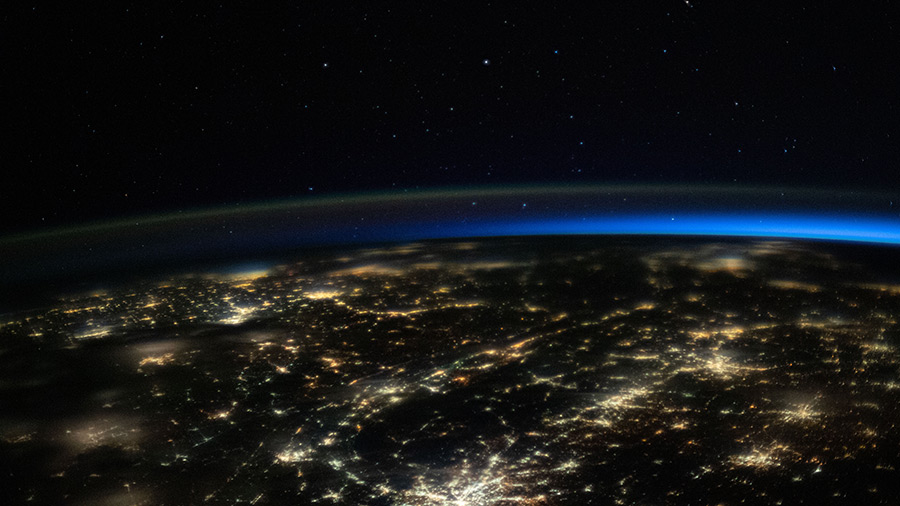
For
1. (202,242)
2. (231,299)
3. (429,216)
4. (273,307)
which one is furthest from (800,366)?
(429,216)

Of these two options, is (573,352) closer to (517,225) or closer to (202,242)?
(202,242)

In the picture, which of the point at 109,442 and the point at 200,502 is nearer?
the point at 200,502

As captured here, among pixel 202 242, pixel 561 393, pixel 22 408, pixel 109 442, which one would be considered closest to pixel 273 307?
pixel 22 408

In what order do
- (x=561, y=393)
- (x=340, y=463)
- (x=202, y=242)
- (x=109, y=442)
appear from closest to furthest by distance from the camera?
(x=340, y=463) → (x=109, y=442) → (x=561, y=393) → (x=202, y=242)

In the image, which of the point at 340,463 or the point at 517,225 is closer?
the point at 340,463

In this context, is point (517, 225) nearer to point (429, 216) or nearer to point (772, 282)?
point (429, 216)

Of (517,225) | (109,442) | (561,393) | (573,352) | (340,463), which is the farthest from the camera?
(517,225)
